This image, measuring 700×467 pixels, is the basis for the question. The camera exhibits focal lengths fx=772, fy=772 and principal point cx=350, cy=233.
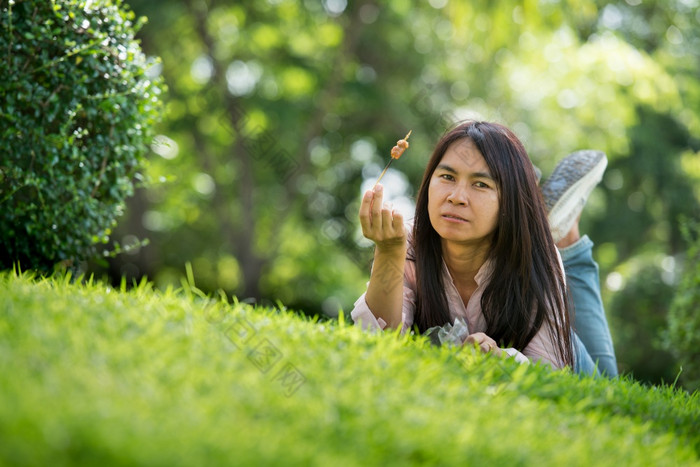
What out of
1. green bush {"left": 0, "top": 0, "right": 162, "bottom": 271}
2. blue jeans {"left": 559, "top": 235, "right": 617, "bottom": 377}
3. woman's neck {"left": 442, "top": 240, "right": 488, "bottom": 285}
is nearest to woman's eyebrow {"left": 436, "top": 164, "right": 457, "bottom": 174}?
woman's neck {"left": 442, "top": 240, "right": 488, "bottom": 285}

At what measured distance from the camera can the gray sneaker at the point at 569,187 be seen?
5.58 meters

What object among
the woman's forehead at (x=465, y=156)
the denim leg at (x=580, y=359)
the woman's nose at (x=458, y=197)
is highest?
the woman's forehead at (x=465, y=156)

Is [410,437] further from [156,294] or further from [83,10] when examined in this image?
[83,10]

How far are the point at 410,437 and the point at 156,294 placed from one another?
6.02 ft

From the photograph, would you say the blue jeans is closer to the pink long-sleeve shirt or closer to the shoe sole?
the shoe sole

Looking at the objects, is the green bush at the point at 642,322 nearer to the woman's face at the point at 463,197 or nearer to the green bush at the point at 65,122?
the woman's face at the point at 463,197

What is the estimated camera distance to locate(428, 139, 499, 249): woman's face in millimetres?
3877

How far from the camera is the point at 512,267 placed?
156 inches

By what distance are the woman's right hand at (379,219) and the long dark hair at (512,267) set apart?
0.69m

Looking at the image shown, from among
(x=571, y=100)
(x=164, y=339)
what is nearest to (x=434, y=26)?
(x=571, y=100)

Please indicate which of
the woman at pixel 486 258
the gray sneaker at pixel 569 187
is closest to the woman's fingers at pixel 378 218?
the woman at pixel 486 258

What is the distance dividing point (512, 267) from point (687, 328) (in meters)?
2.43

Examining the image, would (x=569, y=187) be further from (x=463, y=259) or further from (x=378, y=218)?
(x=378, y=218)

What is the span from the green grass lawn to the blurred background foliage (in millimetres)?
10884
